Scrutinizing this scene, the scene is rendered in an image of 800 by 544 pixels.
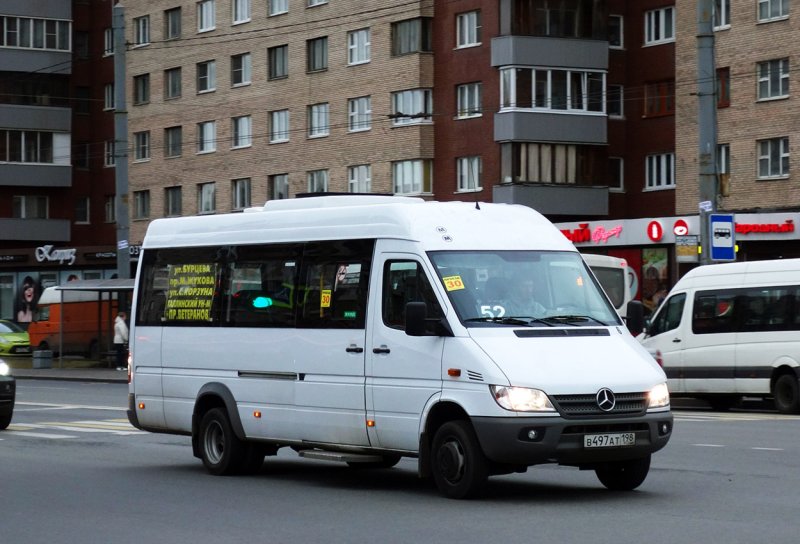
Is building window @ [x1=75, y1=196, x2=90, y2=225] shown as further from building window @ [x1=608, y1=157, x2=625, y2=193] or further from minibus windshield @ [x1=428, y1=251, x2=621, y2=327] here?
minibus windshield @ [x1=428, y1=251, x2=621, y2=327]

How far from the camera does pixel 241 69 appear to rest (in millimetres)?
67125

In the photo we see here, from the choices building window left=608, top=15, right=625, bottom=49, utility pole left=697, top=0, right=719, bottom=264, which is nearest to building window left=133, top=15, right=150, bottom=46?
building window left=608, top=15, right=625, bottom=49

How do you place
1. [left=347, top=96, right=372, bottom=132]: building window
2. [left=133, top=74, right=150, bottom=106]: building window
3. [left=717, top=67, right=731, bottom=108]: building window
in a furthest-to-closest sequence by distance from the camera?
[left=133, top=74, right=150, bottom=106]: building window → [left=347, top=96, right=372, bottom=132]: building window → [left=717, top=67, right=731, bottom=108]: building window

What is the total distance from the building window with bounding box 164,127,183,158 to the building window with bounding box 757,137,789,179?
30.5m

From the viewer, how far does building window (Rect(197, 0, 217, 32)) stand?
68.4 m

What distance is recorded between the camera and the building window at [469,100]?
55.7m

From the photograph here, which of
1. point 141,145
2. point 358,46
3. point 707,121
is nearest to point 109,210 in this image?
point 141,145

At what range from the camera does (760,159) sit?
1901 inches

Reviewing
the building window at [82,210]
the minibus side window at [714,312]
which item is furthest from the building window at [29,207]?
the minibus side window at [714,312]

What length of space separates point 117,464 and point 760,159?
115ft

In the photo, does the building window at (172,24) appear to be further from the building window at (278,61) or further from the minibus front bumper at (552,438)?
the minibus front bumper at (552,438)

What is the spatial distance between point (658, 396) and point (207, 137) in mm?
58111

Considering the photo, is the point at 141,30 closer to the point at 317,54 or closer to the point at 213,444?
the point at 317,54

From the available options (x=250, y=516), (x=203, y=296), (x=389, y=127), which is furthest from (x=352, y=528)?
(x=389, y=127)
